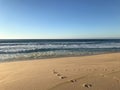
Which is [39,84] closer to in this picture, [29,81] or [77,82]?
[29,81]

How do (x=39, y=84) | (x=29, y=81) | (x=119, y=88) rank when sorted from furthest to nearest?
1. (x=29, y=81)
2. (x=39, y=84)
3. (x=119, y=88)

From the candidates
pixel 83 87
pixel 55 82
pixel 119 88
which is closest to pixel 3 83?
pixel 55 82

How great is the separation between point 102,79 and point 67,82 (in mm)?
1240

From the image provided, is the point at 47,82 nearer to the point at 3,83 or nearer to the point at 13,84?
the point at 13,84

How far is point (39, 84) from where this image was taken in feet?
16.7

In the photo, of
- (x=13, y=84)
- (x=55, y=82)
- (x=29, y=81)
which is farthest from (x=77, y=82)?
(x=13, y=84)

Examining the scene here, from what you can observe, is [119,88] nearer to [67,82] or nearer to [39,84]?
[67,82]

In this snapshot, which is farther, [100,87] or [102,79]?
[102,79]

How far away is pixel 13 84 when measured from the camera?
518 cm

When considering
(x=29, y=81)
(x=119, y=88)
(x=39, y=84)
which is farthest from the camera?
(x=29, y=81)

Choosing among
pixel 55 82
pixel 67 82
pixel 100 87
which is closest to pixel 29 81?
pixel 55 82

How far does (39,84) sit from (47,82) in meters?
0.32

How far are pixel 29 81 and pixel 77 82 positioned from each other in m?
1.57

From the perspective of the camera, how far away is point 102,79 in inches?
221
